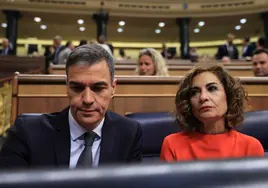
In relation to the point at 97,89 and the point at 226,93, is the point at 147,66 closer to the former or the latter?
the point at 226,93

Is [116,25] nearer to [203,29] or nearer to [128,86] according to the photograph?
[203,29]

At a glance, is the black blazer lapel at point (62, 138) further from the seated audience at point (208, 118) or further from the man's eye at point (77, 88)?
the seated audience at point (208, 118)

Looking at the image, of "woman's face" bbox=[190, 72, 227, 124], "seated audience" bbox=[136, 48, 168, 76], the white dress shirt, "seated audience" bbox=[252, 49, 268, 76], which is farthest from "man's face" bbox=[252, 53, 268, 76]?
the white dress shirt

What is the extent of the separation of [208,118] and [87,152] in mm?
626

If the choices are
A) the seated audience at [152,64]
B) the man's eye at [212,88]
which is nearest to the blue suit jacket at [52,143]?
the man's eye at [212,88]

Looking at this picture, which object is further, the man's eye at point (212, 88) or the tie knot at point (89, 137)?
the man's eye at point (212, 88)

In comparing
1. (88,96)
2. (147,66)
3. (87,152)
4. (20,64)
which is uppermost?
(20,64)

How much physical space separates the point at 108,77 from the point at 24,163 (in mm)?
455

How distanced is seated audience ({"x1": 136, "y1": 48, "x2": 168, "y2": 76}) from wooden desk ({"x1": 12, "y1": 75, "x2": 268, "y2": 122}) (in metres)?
0.47

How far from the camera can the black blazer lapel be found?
3.40ft

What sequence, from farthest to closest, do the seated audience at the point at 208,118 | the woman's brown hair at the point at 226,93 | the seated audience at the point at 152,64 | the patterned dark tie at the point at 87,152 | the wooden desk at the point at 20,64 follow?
the wooden desk at the point at 20,64
the seated audience at the point at 152,64
the woman's brown hair at the point at 226,93
the seated audience at the point at 208,118
the patterned dark tie at the point at 87,152

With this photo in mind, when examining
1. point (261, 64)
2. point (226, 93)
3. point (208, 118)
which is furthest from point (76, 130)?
point (261, 64)

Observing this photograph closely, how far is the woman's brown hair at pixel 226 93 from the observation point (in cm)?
141

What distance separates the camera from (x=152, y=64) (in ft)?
10.2
